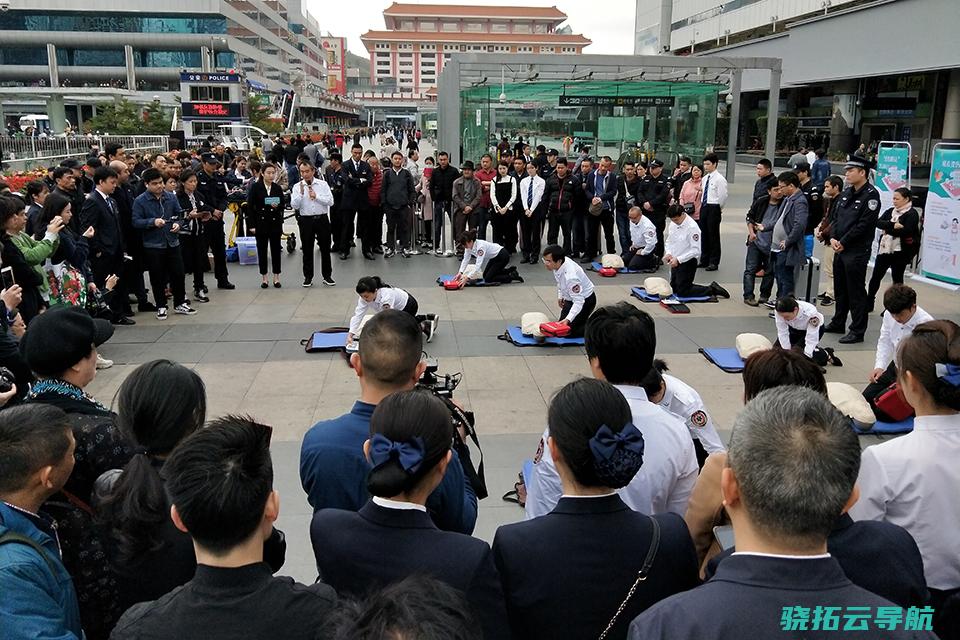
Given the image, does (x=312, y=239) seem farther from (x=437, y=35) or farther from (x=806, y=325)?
(x=437, y=35)

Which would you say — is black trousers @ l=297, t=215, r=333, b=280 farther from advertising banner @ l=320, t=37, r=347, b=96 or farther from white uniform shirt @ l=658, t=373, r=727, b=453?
advertising banner @ l=320, t=37, r=347, b=96

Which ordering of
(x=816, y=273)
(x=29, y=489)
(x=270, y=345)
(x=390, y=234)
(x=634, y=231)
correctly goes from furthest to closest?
(x=390, y=234)
(x=634, y=231)
(x=816, y=273)
(x=270, y=345)
(x=29, y=489)

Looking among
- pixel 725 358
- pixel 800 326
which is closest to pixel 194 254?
pixel 725 358

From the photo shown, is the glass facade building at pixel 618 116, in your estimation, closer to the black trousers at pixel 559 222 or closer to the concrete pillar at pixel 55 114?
the black trousers at pixel 559 222

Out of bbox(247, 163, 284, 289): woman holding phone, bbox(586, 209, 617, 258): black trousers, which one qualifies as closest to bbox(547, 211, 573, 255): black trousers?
bbox(586, 209, 617, 258): black trousers

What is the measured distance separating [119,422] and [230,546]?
107cm

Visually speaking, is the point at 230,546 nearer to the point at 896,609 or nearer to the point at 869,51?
the point at 896,609

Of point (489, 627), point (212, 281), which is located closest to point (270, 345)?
point (212, 281)

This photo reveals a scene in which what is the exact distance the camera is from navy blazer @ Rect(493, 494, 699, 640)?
1.96 metres

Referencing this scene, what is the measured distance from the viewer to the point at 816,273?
30.7ft

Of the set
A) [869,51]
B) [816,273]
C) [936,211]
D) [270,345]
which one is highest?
[869,51]

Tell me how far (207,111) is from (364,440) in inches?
1534

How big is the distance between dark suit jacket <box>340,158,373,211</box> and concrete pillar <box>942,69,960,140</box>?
25437 mm

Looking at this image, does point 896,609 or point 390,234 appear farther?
point 390,234
